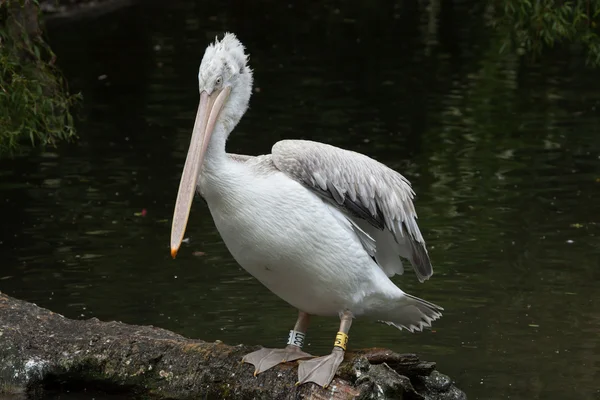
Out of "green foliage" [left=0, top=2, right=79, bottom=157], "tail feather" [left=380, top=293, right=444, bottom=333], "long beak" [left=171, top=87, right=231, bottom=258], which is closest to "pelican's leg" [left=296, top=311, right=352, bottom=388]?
"tail feather" [left=380, top=293, right=444, bottom=333]

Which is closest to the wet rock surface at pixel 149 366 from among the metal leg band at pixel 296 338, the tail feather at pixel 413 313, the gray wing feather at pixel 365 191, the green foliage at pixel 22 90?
the metal leg band at pixel 296 338

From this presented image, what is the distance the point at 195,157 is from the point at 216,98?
0.34m

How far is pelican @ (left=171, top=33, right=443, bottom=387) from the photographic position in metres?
4.93

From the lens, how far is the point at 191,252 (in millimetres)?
8211

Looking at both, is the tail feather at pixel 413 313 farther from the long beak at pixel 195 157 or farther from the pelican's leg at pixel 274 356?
the long beak at pixel 195 157

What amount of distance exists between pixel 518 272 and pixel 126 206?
3.47 meters

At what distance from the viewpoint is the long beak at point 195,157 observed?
4.75 m

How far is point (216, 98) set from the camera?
5.09 meters

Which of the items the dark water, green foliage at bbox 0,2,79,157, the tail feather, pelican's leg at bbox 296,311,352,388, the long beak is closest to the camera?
the long beak

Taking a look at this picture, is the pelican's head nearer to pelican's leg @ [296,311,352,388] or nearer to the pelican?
the pelican

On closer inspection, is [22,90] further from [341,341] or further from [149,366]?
[341,341]

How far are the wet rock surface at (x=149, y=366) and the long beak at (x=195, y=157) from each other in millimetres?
877

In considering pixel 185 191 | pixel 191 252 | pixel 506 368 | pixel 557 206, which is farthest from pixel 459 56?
pixel 185 191

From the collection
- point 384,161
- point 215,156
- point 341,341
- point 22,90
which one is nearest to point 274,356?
point 341,341
